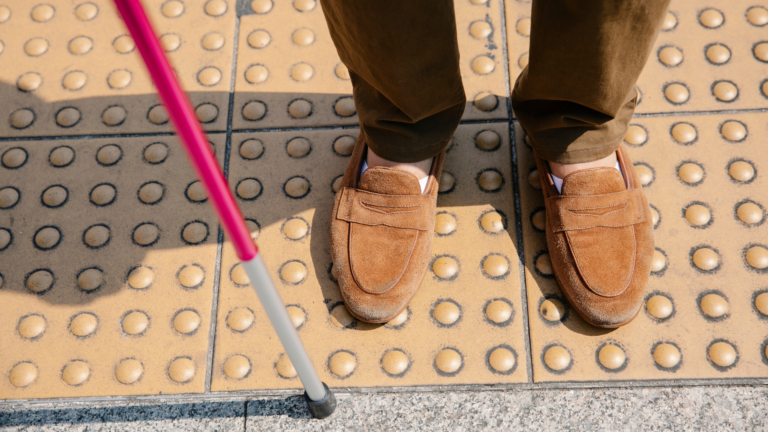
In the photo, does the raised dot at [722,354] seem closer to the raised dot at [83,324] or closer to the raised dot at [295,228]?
the raised dot at [295,228]

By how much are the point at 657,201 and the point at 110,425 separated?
1.40 m

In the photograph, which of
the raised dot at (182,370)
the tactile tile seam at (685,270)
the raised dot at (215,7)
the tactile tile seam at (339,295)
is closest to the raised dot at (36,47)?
the raised dot at (215,7)

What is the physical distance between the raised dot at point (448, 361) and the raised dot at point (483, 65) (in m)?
0.82

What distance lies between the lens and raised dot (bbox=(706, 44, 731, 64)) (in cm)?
148

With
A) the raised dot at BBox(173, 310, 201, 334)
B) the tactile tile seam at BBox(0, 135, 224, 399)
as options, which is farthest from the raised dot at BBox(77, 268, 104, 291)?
the raised dot at BBox(173, 310, 201, 334)

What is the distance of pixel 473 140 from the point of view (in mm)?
1416

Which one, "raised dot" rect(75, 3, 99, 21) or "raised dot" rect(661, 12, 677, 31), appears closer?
"raised dot" rect(661, 12, 677, 31)

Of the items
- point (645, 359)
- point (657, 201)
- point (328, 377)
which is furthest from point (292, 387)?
point (657, 201)

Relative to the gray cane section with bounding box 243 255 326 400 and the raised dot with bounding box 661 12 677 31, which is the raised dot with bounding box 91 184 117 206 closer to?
the gray cane section with bounding box 243 255 326 400

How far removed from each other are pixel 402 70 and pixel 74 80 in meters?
1.19

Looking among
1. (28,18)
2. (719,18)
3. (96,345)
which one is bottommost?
(96,345)

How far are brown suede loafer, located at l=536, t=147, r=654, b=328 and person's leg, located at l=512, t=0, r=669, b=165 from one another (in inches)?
2.9

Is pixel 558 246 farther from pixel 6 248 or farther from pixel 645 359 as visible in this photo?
pixel 6 248

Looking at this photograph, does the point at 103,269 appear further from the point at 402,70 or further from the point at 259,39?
the point at 402,70
